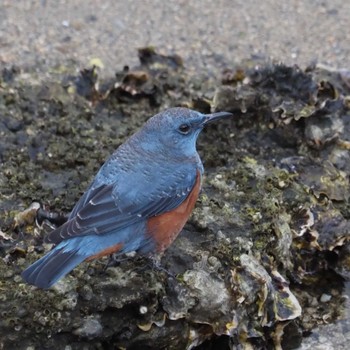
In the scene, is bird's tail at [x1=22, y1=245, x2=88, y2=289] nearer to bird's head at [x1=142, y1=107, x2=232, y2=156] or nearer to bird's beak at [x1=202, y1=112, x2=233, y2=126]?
bird's head at [x1=142, y1=107, x2=232, y2=156]

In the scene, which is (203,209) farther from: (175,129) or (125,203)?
(125,203)

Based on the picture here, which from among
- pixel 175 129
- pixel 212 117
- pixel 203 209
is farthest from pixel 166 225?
pixel 212 117

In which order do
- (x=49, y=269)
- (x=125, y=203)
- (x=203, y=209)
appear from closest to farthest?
(x=49, y=269) → (x=125, y=203) → (x=203, y=209)

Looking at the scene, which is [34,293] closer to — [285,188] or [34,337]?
[34,337]

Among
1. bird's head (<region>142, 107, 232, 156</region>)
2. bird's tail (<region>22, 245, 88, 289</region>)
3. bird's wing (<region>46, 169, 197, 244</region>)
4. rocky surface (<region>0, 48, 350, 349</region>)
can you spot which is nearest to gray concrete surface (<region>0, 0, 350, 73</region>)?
rocky surface (<region>0, 48, 350, 349</region>)

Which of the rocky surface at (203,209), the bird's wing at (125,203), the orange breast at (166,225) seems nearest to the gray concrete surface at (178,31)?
the rocky surface at (203,209)

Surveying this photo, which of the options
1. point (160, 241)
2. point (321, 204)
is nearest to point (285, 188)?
point (321, 204)
